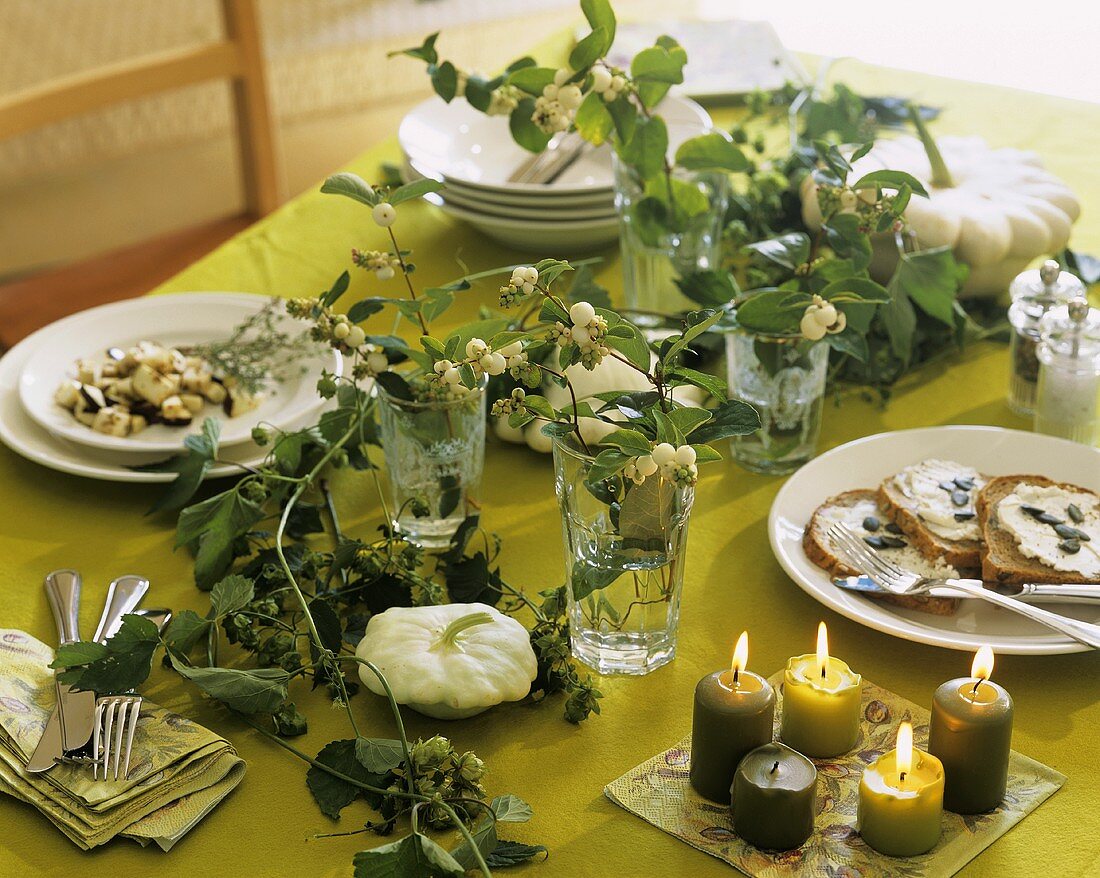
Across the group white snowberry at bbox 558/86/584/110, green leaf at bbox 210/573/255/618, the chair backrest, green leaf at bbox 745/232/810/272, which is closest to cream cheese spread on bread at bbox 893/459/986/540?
green leaf at bbox 745/232/810/272

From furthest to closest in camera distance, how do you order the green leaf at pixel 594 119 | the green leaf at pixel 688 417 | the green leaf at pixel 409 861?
the green leaf at pixel 594 119 → the green leaf at pixel 688 417 → the green leaf at pixel 409 861

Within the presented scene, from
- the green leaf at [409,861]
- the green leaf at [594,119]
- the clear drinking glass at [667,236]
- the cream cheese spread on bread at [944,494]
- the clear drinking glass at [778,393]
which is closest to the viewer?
the green leaf at [409,861]

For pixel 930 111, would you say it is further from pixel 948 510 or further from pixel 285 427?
pixel 285 427

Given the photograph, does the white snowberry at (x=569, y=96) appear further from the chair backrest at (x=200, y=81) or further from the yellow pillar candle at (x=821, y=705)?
the chair backrest at (x=200, y=81)

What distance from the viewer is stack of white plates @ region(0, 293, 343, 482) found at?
1129 mm

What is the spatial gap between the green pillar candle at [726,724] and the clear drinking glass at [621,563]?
0.10m

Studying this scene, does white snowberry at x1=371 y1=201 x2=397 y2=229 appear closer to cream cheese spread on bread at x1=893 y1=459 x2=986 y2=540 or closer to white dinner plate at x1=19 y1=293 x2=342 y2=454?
white dinner plate at x1=19 y1=293 x2=342 y2=454

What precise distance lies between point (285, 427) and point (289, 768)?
411mm

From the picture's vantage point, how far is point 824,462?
1.08 m

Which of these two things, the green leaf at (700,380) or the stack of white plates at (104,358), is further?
the stack of white plates at (104,358)

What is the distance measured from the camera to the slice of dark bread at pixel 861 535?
36.5 inches

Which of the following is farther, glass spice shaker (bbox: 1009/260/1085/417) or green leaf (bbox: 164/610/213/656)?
glass spice shaker (bbox: 1009/260/1085/417)

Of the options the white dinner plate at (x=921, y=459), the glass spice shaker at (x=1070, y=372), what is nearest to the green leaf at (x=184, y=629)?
the white dinner plate at (x=921, y=459)

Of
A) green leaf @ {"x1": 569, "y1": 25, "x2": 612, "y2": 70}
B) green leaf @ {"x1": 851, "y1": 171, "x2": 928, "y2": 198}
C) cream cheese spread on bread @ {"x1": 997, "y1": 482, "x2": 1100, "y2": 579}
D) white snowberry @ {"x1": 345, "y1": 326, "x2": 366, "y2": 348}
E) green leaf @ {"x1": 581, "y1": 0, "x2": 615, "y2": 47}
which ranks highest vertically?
green leaf @ {"x1": 581, "y1": 0, "x2": 615, "y2": 47}
